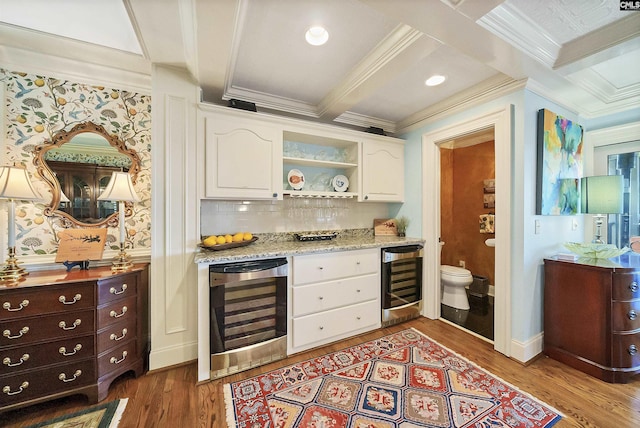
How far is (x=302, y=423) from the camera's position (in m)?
1.41

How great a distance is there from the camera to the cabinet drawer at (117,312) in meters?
1.61

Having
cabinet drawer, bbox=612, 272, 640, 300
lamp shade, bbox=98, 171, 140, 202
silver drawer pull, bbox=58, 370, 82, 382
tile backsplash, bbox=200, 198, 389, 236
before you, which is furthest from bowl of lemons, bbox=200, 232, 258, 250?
cabinet drawer, bbox=612, 272, 640, 300

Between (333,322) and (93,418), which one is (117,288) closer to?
(93,418)

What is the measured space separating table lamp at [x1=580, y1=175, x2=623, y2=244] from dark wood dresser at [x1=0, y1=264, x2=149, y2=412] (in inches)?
162

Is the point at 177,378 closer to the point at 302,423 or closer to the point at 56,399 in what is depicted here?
the point at 56,399

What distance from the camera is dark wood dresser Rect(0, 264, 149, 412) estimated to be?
1406mm

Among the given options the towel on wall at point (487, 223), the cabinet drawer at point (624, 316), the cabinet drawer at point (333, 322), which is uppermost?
the towel on wall at point (487, 223)

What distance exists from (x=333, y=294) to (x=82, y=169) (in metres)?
2.43

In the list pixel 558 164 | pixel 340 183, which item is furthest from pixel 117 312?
pixel 558 164

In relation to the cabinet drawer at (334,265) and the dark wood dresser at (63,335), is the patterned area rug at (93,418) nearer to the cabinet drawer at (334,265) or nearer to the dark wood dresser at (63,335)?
the dark wood dresser at (63,335)

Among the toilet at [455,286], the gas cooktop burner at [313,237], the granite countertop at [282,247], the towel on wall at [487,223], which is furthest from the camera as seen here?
the towel on wall at [487,223]

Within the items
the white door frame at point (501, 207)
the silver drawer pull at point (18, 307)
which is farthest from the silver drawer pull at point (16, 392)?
the white door frame at point (501, 207)

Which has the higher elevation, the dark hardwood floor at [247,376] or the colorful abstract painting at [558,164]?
the colorful abstract painting at [558,164]

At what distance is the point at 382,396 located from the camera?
1.62 m
